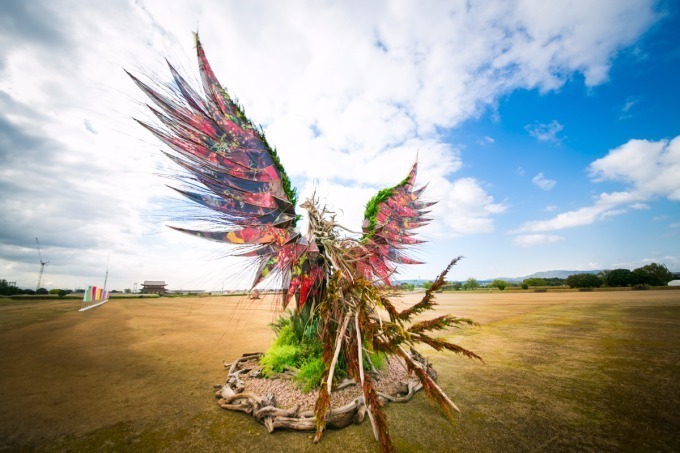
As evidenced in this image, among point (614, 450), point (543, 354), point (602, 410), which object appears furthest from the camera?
point (543, 354)

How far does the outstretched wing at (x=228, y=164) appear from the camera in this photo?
8.45 ft

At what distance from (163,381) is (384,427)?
359 cm

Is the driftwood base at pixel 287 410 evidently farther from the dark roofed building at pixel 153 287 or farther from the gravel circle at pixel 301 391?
the dark roofed building at pixel 153 287

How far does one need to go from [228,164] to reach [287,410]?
272 centimetres

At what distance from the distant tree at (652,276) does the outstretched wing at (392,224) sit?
46.8 metres

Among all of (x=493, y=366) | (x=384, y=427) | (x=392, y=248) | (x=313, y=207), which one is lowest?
(x=493, y=366)

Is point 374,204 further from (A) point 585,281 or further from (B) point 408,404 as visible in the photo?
(A) point 585,281

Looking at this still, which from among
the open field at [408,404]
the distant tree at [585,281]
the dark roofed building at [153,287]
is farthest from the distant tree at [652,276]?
the dark roofed building at [153,287]

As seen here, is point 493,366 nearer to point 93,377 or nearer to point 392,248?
point 392,248

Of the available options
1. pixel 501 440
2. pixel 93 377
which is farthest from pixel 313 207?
pixel 93 377

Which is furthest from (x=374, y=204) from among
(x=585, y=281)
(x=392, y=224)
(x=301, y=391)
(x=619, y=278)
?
(x=585, y=281)

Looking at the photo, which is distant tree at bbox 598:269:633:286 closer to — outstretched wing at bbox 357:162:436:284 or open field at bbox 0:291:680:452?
open field at bbox 0:291:680:452

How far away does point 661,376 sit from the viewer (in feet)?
10.4

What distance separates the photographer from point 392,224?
15.0 feet
